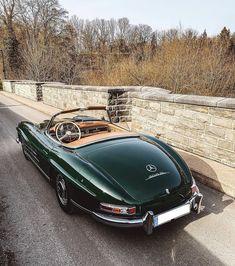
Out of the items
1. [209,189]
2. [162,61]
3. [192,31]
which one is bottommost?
[209,189]

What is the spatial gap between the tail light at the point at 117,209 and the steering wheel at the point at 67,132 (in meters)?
1.35

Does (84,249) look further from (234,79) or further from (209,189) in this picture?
(234,79)

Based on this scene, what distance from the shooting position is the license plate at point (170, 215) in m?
2.53

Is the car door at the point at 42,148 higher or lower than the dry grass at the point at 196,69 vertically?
lower

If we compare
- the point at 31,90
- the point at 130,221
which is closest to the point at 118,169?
the point at 130,221

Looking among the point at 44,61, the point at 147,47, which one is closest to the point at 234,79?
the point at 147,47

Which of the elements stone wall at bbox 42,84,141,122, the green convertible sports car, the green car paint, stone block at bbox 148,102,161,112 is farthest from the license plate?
stone wall at bbox 42,84,141,122

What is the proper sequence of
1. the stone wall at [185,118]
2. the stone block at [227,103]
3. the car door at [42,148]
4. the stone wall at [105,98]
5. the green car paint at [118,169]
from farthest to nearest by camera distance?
the stone wall at [105,98]
the stone wall at [185,118]
the stone block at [227,103]
the car door at [42,148]
the green car paint at [118,169]

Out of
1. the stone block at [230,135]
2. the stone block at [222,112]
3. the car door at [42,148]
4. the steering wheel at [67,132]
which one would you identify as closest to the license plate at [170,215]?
the steering wheel at [67,132]

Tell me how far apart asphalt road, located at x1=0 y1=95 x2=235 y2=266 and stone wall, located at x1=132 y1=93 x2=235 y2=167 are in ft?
3.83

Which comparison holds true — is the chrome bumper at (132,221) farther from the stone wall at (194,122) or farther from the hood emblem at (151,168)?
the stone wall at (194,122)

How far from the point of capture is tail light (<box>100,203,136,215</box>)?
249 centimetres

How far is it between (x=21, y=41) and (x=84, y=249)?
4431 cm

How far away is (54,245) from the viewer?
2.71m
